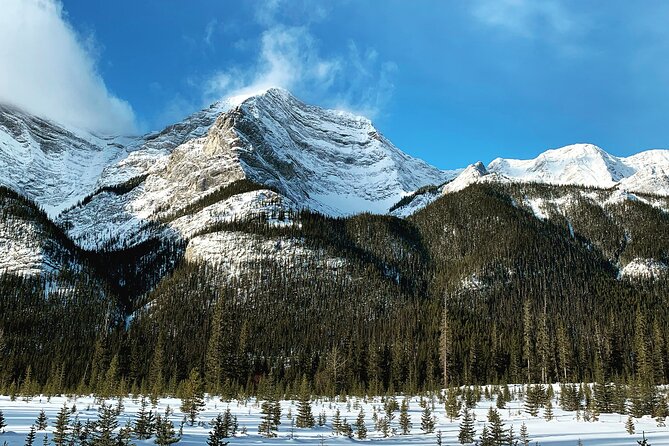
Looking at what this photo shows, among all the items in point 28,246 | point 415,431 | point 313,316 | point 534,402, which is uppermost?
point 28,246

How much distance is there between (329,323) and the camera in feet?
495

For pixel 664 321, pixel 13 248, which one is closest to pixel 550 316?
pixel 664 321

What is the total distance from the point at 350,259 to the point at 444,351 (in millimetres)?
98351

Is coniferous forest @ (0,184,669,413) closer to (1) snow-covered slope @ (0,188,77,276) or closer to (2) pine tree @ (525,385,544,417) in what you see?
(1) snow-covered slope @ (0,188,77,276)

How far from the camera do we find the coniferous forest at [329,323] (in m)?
100

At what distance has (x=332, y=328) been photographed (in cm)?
14788

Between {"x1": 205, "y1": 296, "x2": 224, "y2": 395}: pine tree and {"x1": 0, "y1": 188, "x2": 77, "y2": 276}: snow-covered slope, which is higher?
{"x1": 0, "y1": 188, "x2": 77, "y2": 276}: snow-covered slope

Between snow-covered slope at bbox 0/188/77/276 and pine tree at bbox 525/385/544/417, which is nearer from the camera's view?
pine tree at bbox 525/385/544/417

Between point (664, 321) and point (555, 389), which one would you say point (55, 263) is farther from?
point (664, 321)

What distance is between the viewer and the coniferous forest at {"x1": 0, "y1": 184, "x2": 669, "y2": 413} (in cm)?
10019

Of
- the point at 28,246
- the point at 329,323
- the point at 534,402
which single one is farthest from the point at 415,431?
the point at 28,246

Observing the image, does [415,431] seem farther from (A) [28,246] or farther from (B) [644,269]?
(B) [644,269]

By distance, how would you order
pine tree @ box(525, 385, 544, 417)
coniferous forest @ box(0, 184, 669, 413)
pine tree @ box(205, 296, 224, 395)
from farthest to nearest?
1. coniferous forest @ box(0, 184, 669, 413)
2. pine tree @ box(205, 296, 224, 395)
3. pine tree @ box(525, 385, 544, 417)

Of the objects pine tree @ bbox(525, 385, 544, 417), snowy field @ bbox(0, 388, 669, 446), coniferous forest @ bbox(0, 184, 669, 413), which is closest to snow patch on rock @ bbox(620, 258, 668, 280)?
coniferous forest @ bbox(0, 184, 669, 413)
